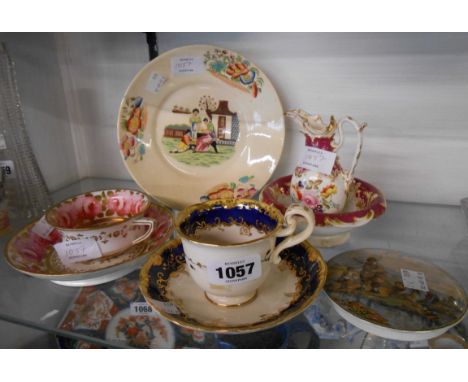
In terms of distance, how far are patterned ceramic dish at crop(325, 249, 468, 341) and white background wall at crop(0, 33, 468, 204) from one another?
0.77ft

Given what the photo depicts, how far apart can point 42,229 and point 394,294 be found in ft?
1.88

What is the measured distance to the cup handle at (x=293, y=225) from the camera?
0.45 meters

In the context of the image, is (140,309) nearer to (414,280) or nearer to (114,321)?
(114,321)

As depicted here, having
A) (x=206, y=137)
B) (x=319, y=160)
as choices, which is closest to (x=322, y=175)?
(x=319, y=160)

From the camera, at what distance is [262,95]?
71cm

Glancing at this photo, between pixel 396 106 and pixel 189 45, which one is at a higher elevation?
pixel 189 45

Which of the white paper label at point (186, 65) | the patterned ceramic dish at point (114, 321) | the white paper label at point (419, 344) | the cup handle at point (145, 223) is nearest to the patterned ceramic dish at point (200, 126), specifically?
the white paper label at point (186, 65)

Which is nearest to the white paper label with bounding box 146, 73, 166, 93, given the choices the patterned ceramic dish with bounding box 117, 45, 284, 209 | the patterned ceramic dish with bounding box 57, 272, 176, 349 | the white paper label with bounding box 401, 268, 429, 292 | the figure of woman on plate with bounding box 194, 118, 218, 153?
the patterned ceramic dish with bounding box 117, 45, 284, 209

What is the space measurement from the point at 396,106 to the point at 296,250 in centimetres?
36

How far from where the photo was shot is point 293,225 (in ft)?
1.50

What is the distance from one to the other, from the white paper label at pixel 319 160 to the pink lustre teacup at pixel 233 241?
0.16 m

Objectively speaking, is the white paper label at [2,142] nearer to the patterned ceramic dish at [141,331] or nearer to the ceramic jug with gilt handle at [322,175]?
the patterned ceramic dish at [141,331]
